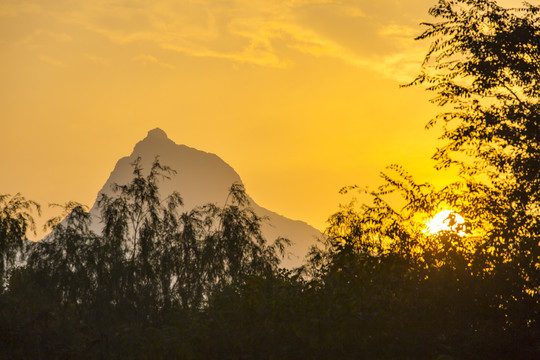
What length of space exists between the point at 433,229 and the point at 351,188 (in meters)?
5.09

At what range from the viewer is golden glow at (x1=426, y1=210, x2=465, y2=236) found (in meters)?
14.2

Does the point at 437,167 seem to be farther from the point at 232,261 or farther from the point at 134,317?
the point at 232,261

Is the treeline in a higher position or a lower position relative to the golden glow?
lower

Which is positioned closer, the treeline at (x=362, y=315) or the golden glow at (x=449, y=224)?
the treeline at (x=362, y=315)

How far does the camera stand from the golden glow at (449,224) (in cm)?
1416

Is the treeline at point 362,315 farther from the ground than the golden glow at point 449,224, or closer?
closer

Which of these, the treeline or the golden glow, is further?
the golden glow

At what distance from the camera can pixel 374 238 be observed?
16.6m

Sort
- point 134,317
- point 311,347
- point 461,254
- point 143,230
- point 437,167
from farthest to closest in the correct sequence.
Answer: point 143,230 → point 134,317 → point 437,167 → point 461,254 → point 311,347

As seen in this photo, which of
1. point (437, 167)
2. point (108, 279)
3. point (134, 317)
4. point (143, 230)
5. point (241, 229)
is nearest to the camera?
point (437, 167)

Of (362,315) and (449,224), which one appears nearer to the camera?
(362,315)

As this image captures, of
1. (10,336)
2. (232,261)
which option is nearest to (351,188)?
(232,261)

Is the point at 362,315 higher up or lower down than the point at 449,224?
lower down

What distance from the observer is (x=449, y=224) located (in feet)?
47.0
